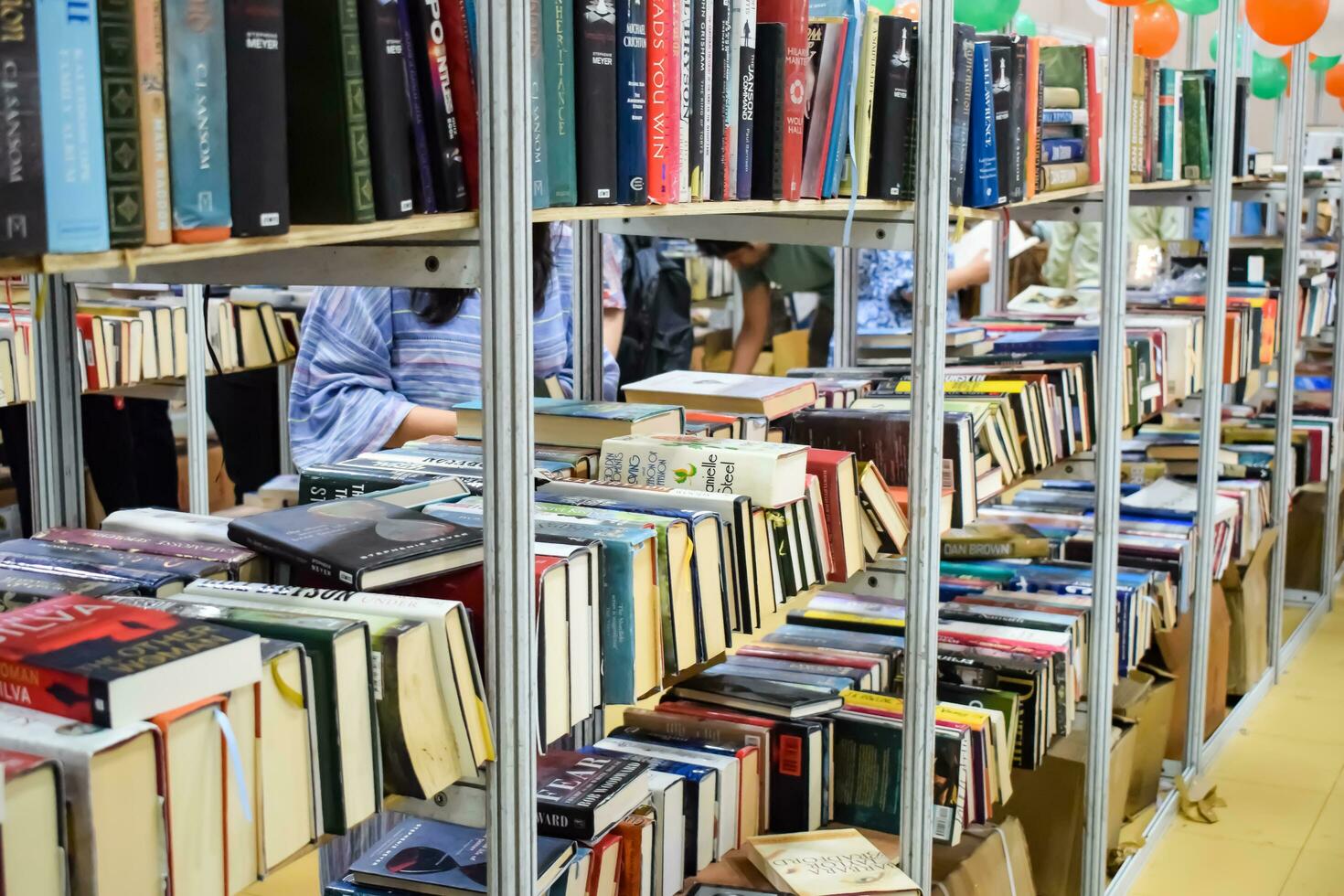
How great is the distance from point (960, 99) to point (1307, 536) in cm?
407

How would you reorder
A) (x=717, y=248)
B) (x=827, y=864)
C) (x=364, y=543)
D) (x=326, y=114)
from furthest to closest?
(x=717, y=248) < (x=827, y=864) < (x=364, y=543) < (x=326, y=114)

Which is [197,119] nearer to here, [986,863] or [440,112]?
[440,112]

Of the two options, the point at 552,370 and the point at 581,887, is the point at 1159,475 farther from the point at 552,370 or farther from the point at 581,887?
the point at 581,887

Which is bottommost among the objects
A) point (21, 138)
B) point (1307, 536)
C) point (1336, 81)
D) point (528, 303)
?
point (1307, 536)

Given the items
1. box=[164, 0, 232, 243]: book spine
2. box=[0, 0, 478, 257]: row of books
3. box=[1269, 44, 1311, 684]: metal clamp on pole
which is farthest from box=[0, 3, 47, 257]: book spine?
box=[1269, 44, 1311, 684]: metal clamp on pole

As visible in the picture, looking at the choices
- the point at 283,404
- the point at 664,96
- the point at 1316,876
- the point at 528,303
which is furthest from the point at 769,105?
the point at 283,404

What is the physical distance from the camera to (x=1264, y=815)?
392cm

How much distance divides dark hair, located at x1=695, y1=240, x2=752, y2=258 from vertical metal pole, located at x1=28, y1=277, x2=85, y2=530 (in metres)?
4.62

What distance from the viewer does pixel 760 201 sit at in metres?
2.00

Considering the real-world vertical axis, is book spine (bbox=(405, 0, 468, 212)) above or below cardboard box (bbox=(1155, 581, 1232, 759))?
above

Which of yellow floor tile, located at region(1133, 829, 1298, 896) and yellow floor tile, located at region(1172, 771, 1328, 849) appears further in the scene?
yellow floor tile, located at region(1172, 771, 1328, 849)

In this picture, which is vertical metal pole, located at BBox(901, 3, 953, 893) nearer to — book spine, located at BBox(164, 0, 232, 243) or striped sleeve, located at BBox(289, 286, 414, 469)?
striped sleeve, located at BBox(289, 286, 414, 469)

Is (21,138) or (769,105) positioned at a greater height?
(769,105)

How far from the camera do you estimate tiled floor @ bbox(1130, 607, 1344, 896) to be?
11.6 feet
